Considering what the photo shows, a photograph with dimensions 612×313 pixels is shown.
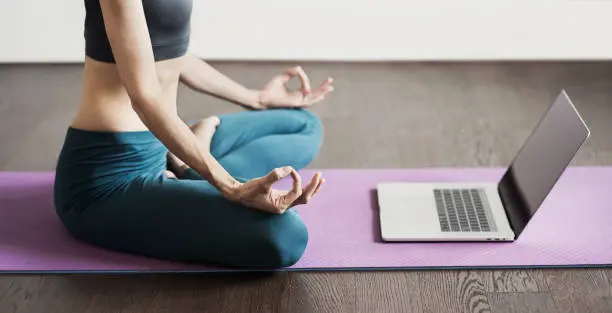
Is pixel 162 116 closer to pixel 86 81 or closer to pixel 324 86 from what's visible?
pixel 86 81

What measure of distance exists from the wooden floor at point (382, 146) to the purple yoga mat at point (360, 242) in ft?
0.10

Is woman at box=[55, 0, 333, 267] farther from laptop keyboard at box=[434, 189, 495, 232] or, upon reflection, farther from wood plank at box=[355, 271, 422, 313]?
laptop keyboard at box=[434, 189, 495, 232]

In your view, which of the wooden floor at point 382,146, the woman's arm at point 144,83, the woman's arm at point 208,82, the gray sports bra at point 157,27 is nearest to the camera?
the woman's arm at point 144,83

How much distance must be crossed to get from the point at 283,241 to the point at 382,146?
3.15 ft

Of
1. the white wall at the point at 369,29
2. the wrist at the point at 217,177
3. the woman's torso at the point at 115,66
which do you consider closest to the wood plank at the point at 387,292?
the wrist at the point at 217,177

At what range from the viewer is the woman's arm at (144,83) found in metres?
1.85

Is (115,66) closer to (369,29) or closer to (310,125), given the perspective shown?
(310,125)

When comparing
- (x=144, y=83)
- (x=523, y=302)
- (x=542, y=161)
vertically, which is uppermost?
(x=144, y=83)

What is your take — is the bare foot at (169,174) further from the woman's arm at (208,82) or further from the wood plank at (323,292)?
the wood plank at (323,292)

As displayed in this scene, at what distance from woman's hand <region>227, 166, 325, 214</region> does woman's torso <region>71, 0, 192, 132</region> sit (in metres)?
0.32

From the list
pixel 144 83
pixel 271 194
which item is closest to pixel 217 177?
pixel 271 194

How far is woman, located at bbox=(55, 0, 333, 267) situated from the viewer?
6.36 ft

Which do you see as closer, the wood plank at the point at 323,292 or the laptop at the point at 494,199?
the wood plank at the point at 323,292

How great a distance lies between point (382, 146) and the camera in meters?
2.94
